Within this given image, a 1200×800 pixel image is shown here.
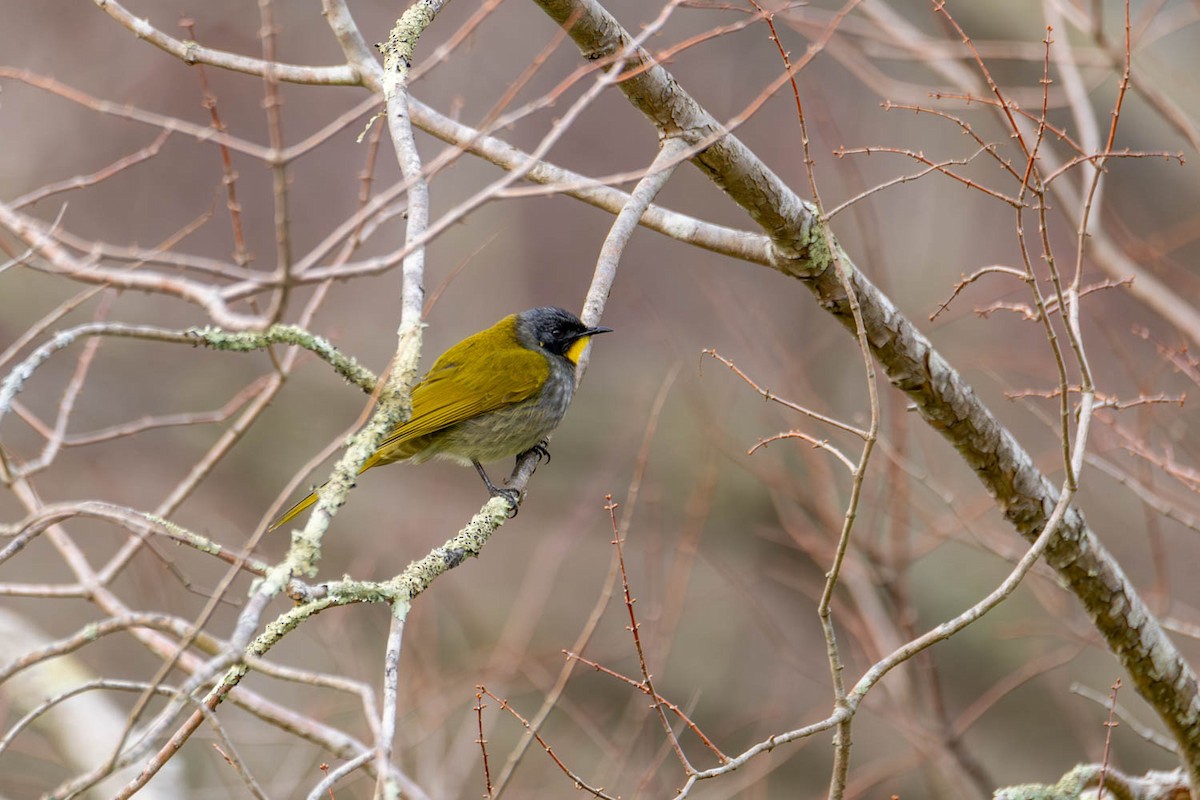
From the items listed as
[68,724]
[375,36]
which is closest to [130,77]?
[375,36]

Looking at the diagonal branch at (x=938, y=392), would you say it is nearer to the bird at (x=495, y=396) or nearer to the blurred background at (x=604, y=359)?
the bird at (x=495, y=396)

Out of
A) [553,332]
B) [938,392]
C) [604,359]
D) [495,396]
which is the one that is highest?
[604,359]

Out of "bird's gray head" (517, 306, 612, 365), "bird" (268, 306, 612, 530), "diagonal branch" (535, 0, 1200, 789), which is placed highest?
"bird's gray head" (517, 306, 612, 365)

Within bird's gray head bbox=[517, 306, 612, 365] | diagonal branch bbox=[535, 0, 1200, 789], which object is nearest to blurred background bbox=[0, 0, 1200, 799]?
bird's gray head bbox=[517, 306, 612, 365]

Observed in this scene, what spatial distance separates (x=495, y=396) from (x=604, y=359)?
4.38 meters

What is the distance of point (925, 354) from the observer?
3.69m

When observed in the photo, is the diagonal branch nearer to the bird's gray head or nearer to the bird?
the bird

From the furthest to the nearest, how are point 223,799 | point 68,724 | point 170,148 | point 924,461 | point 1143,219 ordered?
point 170,148 → point 1143,219 → point 924,461 → point 223,799 → point 68,724

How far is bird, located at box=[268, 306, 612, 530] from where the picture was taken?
5.26 m

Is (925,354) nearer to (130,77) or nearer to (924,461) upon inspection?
(924,461)

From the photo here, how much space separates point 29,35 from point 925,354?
9.82 meters

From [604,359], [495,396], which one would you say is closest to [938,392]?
[495,396]

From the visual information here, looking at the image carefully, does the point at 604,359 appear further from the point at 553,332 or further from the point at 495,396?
the point at 495,396

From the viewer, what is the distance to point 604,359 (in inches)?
380
